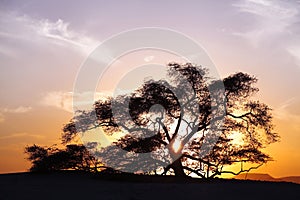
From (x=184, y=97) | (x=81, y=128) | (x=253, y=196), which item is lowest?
(x=253, y=196)

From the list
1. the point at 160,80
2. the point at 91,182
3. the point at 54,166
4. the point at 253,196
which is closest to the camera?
the point at 253,196

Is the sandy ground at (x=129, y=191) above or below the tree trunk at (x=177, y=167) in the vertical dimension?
below

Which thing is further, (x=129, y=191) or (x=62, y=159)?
(x=62, y=159)

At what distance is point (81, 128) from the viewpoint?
28.1 metres

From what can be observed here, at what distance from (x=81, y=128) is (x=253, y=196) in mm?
14809

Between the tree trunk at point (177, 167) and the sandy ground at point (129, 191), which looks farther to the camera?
the tree trunk at point (177, 167)

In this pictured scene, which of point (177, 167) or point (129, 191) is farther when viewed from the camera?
point (177, 167)

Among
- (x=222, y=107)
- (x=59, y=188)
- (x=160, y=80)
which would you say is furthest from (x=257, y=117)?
(x=59, y=188)

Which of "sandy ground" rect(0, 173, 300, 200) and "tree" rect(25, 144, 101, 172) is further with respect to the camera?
"tree" rect(25, 144, 101, 172)

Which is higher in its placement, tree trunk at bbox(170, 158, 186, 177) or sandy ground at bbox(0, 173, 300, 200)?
tree trunk at bbox(170, 158, 186, 177)

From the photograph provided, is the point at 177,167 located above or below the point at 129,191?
Answer: above

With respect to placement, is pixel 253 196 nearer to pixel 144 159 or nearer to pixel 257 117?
pixel 144 159

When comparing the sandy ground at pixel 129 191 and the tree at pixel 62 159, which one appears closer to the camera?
the sandy ground at pixel 129 191

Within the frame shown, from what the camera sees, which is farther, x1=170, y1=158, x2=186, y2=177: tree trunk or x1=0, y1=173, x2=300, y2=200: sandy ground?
x1=170, y1=158, x2=186, y2=177: tree trunk
